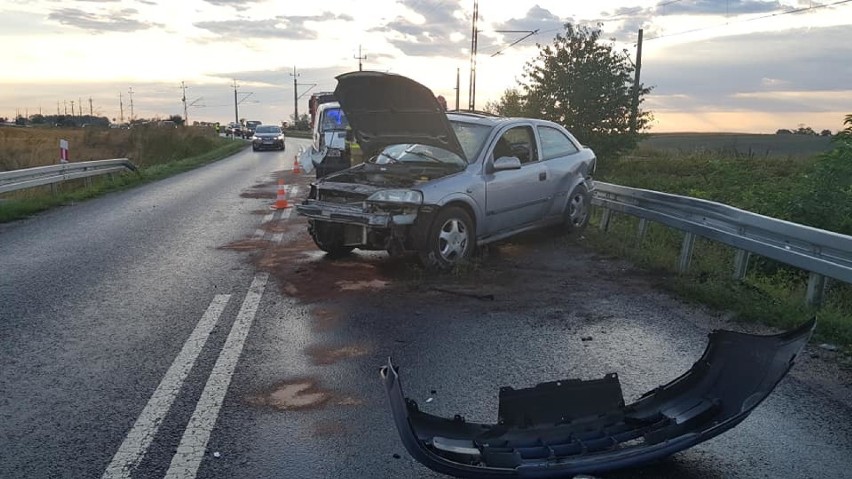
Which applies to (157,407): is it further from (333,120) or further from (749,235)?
(333,120)

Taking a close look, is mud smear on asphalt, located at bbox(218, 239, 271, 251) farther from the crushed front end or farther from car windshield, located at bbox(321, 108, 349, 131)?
car windshield, located at bbox(321, 108, 349, 131)

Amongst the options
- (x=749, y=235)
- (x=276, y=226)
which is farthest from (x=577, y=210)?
(x=276, y=226)

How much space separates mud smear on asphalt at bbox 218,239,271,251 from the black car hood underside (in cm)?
667

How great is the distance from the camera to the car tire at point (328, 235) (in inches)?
348

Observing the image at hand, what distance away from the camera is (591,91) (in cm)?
2314

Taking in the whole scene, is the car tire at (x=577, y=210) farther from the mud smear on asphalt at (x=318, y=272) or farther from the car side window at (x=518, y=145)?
the mud smear on asphalt at (x=318, y=272)

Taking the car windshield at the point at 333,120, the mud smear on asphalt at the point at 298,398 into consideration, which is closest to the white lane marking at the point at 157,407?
the mud smear on asphalt at the point at 298,398

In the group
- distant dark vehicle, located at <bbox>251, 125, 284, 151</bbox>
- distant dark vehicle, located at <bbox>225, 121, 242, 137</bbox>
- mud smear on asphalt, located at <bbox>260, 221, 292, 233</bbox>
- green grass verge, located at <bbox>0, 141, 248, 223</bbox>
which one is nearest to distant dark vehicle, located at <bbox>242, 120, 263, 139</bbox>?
distant dark vehicle, located at <bbox>225, 121, 242, 137</bbox>

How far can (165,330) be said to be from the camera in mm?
5887

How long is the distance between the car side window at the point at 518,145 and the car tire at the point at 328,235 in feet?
7.23

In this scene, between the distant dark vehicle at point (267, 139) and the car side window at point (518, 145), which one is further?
the distant dark vehicle at point (267, 139)

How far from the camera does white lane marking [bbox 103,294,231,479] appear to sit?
354cm

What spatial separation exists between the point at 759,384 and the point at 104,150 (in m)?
36.9

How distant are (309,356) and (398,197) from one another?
2.83 m
